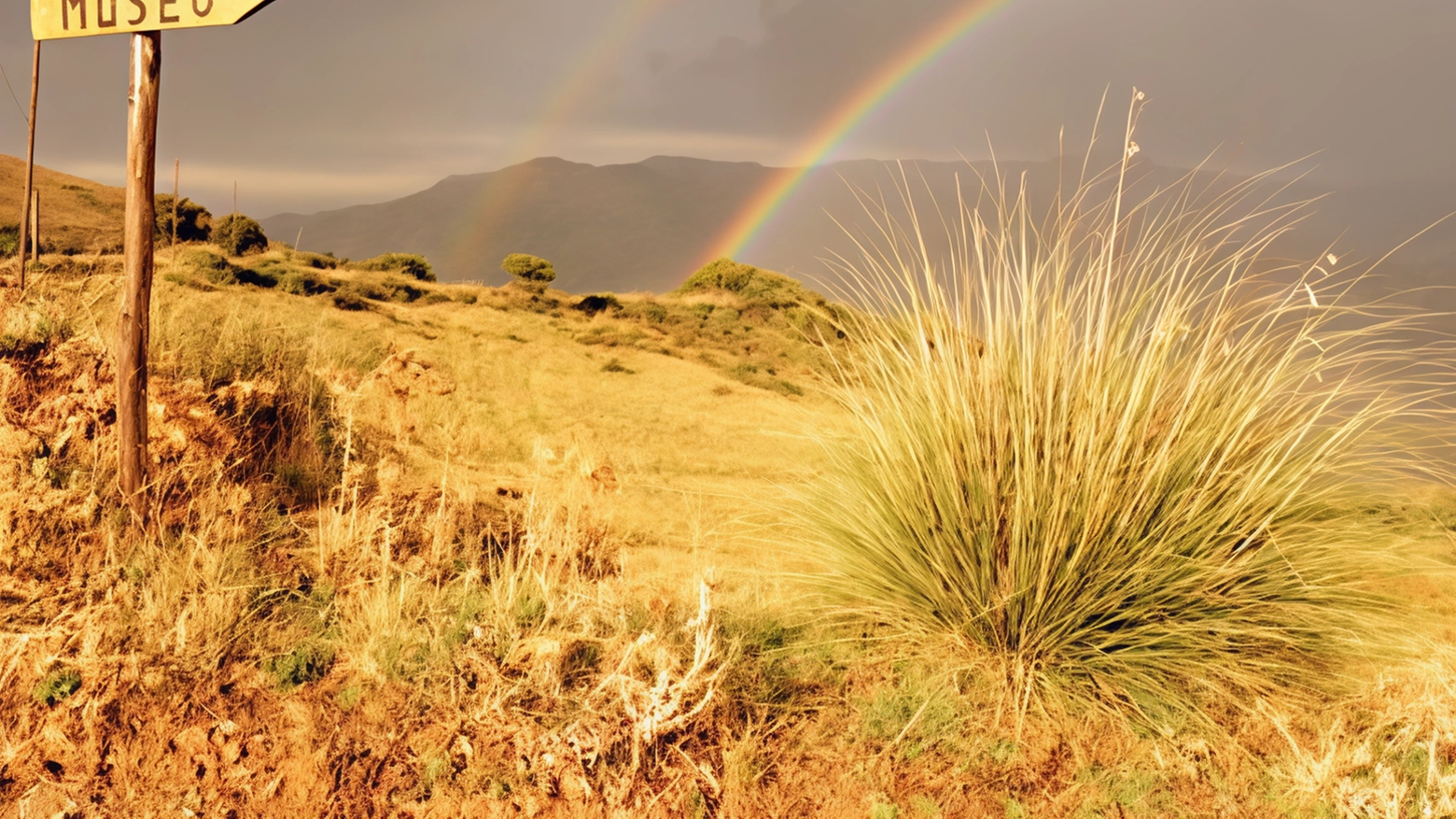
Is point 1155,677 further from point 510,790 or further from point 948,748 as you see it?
point 510,790

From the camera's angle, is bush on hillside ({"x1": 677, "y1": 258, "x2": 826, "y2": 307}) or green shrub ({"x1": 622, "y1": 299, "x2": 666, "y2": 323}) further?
bush on hillside ({"x1": 677, "y1": 258, "x2": 826, "y2": 307})

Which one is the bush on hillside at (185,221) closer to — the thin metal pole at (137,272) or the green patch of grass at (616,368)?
the green patch of grass at (616,368)

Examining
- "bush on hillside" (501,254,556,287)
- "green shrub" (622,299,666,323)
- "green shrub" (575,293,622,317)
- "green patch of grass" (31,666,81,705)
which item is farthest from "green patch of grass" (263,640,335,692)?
"bush on hillside" (501,254,556,287)

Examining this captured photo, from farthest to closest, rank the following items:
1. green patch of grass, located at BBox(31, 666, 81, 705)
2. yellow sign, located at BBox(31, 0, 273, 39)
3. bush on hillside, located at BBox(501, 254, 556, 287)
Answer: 1. bush on hillside, located at BBox(501, 254, 556, 287)
2. yellow sign, located at BBox(31, 0, 273, 39)
3. green patch of grass, located at BBox(31, 666, 81, 705)

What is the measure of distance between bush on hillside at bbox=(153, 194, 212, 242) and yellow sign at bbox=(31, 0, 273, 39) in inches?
977

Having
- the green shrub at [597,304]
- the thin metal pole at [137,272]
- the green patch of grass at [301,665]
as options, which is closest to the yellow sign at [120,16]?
the thin metal pole at [137,272]

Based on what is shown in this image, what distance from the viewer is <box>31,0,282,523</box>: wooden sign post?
13.8ft

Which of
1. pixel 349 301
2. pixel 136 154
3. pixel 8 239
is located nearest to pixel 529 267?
pixel 8 239

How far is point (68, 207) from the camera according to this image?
36719mm

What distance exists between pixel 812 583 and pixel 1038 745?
4.49ft

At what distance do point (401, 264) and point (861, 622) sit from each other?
1084 inches

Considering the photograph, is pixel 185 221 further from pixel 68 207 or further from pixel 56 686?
pixel 56 686

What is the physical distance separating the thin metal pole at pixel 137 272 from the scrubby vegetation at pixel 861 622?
0.23m

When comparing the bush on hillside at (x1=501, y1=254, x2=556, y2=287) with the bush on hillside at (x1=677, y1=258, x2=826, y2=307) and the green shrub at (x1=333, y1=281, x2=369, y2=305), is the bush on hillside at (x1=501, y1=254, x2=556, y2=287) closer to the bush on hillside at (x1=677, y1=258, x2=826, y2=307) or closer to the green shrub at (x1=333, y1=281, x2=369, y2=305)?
the bush on hillside at (x1=677, y1=258, x2=826, y2=307)
